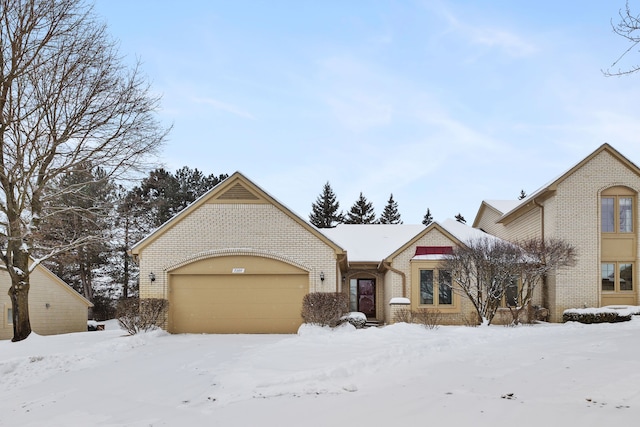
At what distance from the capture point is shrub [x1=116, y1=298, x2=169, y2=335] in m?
15.4

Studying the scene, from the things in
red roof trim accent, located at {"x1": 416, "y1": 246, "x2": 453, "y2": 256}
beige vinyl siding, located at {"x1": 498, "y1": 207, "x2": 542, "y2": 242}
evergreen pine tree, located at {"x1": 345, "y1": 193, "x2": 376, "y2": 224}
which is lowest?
red roof trim accent, located at {"x1": 416, "y1": 246, "x2": 453, "y2": 256}

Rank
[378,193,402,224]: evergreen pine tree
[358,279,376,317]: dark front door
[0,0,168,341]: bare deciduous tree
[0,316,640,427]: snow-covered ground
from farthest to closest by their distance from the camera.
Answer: [378,193,402,224]: evergreen pine tree < [358,279,376,317]: dark front door < [0,0,168,341]: bare deciduous tree < [0,316,640,427]: snow-covered ground

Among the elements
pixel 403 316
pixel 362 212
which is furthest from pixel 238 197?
pixel 362 212

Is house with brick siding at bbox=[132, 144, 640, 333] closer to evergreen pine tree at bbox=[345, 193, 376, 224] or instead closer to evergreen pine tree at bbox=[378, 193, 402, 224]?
evergreen pine tree at bbox=[345, 193, 376, 224]

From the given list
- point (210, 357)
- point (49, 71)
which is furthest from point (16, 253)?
point (210, 357)

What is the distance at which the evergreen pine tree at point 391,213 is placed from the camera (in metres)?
60.6

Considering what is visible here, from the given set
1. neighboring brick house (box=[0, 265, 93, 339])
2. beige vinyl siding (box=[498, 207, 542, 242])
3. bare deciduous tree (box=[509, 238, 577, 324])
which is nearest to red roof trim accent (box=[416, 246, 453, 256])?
bare deciduous tree (box=[509, 238, 577, 324])

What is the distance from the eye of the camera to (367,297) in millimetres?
23141

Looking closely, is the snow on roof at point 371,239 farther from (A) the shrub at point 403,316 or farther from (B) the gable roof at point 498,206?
(B) the gable roof at point 498,206

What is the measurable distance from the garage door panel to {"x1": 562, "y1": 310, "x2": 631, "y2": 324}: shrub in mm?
10086

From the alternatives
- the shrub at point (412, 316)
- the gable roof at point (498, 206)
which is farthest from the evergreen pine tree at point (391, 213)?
the shrub at point (412, 316)

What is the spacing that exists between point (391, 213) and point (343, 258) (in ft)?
144

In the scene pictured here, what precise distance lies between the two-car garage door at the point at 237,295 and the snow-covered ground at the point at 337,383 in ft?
14.1

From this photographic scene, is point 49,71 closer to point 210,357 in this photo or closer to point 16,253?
point 16,253
